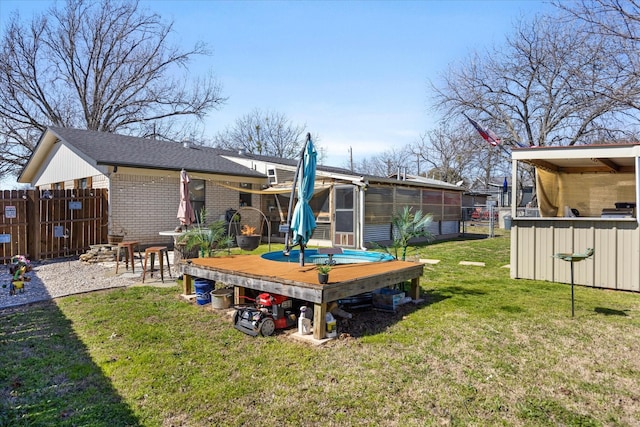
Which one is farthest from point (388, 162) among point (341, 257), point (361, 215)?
point (341, 257)

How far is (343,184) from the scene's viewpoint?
13.1 m

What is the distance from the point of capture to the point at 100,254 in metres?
10.4

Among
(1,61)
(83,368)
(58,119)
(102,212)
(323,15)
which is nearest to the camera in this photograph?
(83,368)

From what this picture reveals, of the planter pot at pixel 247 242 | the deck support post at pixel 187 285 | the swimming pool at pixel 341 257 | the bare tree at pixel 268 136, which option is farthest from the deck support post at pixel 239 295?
the bare tree at pixel 268 136

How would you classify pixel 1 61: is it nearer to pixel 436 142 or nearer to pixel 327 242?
pixel 327 242

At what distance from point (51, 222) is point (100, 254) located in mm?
1915

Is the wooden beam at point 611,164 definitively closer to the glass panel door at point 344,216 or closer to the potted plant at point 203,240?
the glass panel door at point 344,216

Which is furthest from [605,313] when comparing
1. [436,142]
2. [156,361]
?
[436,142]

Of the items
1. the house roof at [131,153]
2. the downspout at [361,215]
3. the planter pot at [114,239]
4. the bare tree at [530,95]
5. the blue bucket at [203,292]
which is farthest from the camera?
the bare tree at [530,95]

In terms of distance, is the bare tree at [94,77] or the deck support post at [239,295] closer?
the deck support post at [239,295]

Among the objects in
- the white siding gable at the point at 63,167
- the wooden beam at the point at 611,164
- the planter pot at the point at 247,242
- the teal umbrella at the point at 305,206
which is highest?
the white siding gable at the point at 63,167

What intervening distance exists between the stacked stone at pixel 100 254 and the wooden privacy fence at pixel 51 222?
4.13ft

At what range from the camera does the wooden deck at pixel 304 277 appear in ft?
14.4

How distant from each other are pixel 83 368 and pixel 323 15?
10.3m
